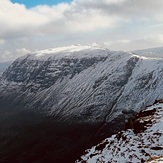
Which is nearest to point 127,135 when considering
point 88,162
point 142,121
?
point 142,121

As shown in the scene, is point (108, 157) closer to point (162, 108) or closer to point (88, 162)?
point (88, 162)

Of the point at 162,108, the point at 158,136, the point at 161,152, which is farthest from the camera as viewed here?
the point at 162,108

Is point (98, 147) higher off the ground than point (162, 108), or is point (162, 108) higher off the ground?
point (162, 108)

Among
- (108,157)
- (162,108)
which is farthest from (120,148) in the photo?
(162,108)

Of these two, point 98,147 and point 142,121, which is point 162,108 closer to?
point 142,121

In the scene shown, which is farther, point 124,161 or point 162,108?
point 162,108

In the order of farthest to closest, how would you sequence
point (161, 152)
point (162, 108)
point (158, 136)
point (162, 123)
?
1. point (162, 108)
2. point (162, 123)
3. point (158, 136)
4. point (161, 152)
